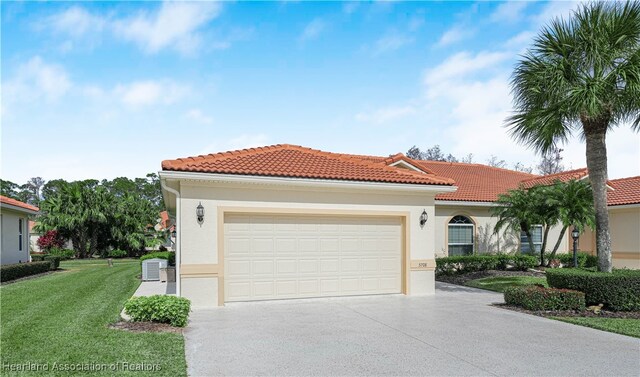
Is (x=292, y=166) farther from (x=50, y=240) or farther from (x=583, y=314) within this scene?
(x=50, y=240)

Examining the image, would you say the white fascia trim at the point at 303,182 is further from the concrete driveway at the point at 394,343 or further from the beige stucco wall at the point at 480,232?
the beige stucco wall at the point at 480,232

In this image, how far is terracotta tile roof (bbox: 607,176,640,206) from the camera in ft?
66.7

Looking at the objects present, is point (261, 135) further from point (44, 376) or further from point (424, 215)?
point (44, 376)

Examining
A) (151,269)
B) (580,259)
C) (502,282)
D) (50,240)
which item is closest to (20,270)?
(151,269)

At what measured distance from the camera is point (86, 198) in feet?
117

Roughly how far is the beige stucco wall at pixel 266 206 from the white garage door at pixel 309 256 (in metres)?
0.36

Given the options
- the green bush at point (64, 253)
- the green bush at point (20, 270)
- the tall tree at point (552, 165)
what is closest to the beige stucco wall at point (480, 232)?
the green bush at point (20, 270)

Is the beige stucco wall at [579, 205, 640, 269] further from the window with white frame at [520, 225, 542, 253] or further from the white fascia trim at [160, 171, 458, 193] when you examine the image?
the white fascia trim at [160, 171, 458, 193]

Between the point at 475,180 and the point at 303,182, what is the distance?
1487cm

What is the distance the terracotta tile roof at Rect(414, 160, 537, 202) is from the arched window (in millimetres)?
1108

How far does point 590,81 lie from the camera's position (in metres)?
10.7

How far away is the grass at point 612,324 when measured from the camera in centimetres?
841

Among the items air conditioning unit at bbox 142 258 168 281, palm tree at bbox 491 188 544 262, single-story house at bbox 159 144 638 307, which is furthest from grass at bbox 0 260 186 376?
palm tree at bbox 491 188 544 262

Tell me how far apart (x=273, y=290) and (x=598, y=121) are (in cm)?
941
